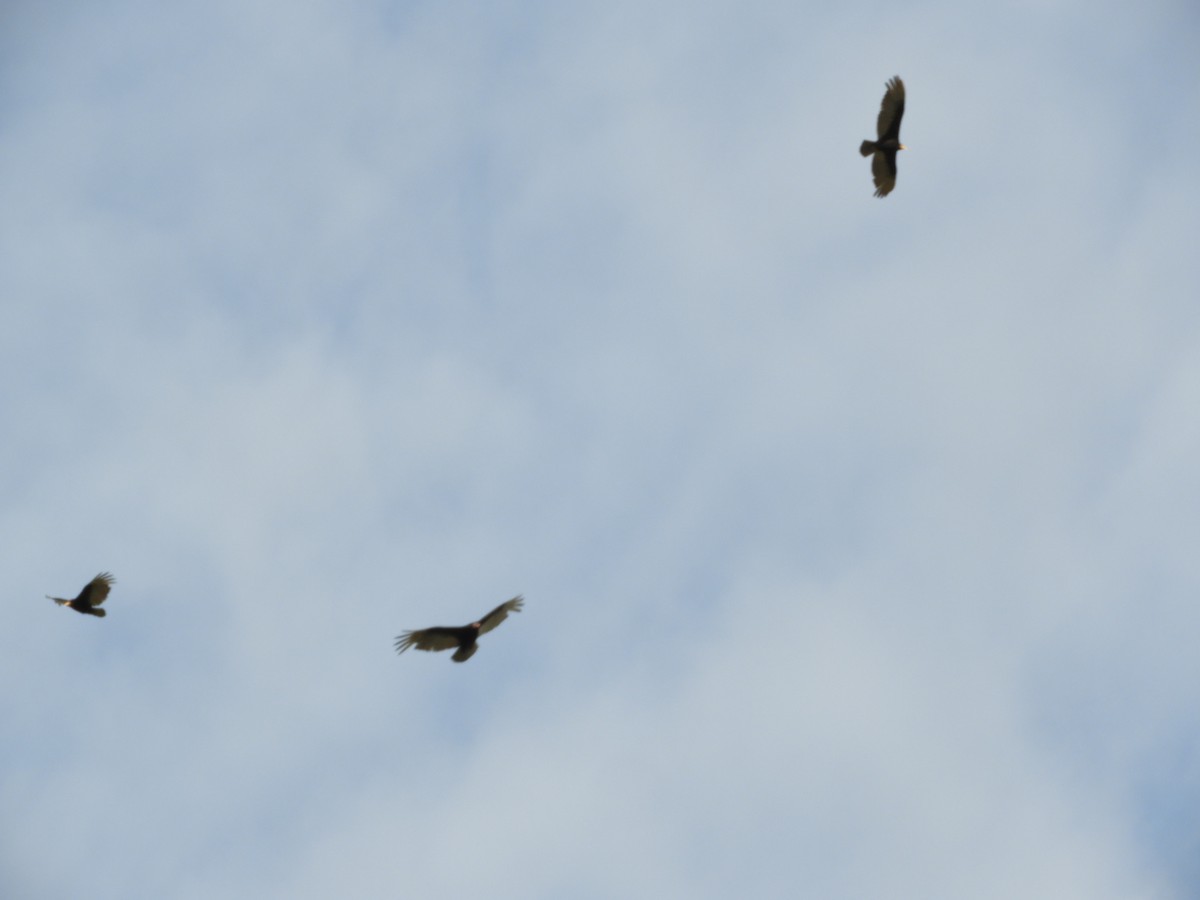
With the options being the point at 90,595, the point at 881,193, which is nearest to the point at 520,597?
the point at 90,595

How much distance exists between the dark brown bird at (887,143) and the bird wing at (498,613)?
56.8 feet

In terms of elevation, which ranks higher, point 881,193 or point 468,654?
point 881,193

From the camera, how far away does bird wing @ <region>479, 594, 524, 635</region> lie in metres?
31.2

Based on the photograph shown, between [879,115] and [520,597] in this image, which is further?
[879,115]

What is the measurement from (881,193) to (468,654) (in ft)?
63.6

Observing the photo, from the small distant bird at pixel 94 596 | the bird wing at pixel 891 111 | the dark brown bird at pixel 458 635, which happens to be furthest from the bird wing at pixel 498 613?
the bird wing at pixel 891 111

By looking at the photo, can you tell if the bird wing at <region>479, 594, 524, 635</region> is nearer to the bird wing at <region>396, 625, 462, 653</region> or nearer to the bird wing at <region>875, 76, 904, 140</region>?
the bird wing at <region>396, 625, 462, 653</region>

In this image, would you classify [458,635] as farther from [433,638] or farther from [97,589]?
[97,589]

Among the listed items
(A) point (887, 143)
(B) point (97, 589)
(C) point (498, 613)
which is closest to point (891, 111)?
(A) point (887, 143)

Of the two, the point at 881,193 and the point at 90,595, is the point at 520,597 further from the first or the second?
the point at 881,193

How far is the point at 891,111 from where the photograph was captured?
113 feet

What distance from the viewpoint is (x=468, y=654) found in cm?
3209

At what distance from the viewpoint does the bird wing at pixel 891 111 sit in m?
34.2

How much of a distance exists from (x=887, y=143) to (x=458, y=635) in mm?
20333
